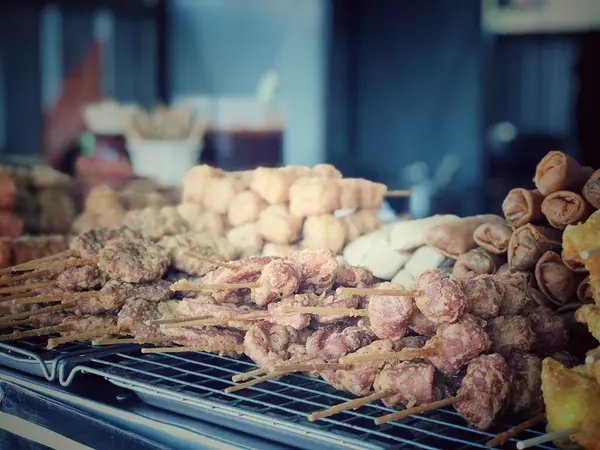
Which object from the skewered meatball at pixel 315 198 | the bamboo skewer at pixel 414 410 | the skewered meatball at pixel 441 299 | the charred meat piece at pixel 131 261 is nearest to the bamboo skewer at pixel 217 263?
the charred meat piece at pixel 131 261

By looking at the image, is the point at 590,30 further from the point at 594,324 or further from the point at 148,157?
the point at 148,157

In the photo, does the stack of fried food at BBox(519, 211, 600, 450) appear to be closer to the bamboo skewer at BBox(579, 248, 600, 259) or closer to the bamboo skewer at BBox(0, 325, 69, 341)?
the bamboo skewer at BBox(579, 248, 600, 259)

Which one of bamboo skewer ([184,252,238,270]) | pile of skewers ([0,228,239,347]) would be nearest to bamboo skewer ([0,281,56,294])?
pile of skewers ([0,228,239,347])

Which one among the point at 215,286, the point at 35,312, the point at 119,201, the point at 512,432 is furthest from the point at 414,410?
the point at 119,201

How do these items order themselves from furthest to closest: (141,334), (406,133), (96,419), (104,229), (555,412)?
(406,133), (104,229), (141,334), (96,419), (555,412)

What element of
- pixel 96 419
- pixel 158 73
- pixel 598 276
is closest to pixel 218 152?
pixel 158 73

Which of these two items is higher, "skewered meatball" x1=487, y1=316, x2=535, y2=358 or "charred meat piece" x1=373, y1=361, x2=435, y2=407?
"skewered meatball" x1=487, y1=316, x2=535, y2=358

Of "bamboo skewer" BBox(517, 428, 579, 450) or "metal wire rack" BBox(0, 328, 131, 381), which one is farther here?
"metal wire rack" BBox(0, 328, 131, 381)
